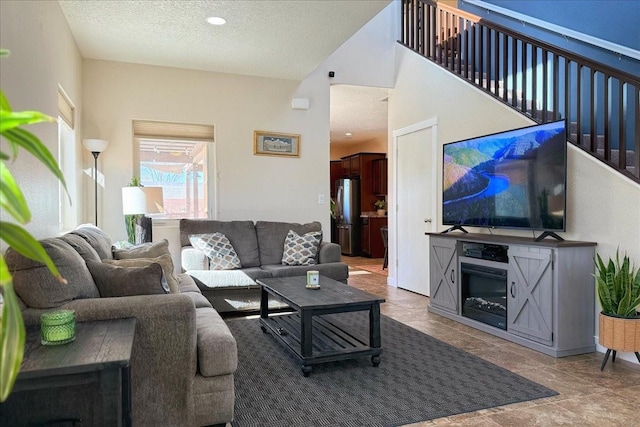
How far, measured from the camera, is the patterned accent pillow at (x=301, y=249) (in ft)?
15.6

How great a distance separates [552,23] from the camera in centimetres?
491

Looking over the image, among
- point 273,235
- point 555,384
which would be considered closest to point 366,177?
point 273,235

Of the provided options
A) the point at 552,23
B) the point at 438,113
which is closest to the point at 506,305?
the point at 438,113

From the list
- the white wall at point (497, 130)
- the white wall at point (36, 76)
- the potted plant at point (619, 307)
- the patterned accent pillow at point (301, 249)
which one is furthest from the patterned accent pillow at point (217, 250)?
the potted plant at point (619, 307)

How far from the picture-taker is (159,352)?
194 cm

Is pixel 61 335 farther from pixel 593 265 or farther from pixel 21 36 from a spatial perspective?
pixel 593 265

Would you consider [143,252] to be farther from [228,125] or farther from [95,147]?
[228,125]

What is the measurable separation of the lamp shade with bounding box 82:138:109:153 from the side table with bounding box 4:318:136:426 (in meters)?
3.30

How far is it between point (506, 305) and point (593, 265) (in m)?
0.72

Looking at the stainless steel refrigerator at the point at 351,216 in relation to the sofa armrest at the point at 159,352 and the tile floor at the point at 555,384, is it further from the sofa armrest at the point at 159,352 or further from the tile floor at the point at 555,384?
the sofa armrest at the point at 159,352

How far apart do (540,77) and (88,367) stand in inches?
185

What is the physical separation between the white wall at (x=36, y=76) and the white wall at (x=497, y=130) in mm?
3759

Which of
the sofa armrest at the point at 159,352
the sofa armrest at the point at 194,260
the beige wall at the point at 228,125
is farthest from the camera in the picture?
the beige wall at the point at 228,125

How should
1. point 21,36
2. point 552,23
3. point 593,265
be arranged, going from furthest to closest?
point 552,23 < point 593,265 < point 21,36
